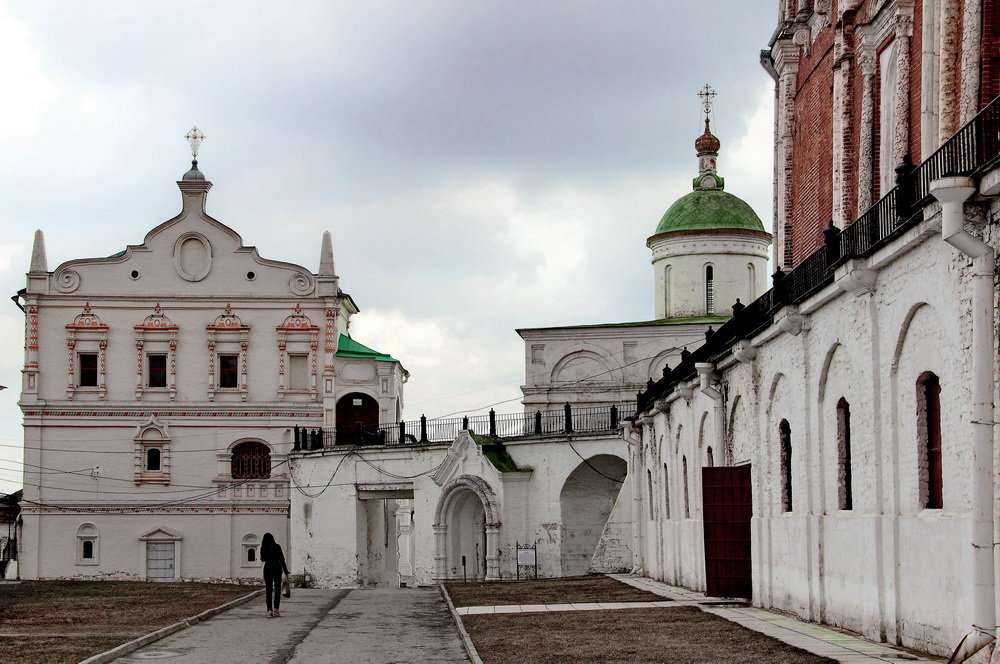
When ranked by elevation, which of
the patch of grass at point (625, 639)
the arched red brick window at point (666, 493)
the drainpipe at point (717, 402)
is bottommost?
the patch of grass at point (625, 639)

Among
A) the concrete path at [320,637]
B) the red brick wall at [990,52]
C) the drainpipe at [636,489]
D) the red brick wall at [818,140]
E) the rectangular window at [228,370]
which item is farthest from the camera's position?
the rectangular window at [228,370]

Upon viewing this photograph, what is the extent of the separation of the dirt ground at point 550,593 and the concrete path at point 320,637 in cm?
91

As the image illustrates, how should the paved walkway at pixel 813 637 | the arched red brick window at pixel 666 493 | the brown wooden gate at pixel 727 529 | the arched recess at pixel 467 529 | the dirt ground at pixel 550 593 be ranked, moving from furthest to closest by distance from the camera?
the arched recess at pixel 467 529 < the arched red brick window at pixel 666 493 < the dirt ground at pixel 550 593 < the brown wooden gate at pixel 727 529 < the paved walkway at pixel 813 637

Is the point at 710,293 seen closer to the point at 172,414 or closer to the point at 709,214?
the point at 709,214

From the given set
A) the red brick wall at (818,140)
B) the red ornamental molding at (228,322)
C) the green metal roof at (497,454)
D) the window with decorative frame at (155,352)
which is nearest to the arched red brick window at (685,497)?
the red brick wall at (818,140)

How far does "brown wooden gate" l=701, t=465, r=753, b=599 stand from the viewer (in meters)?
23.8

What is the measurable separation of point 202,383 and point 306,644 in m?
33.7

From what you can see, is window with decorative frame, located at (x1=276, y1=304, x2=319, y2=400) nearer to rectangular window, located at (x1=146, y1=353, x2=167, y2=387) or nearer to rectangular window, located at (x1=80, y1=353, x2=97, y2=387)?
rectangular window, located at (x1=146, y1=353, x2=167, y2=387)

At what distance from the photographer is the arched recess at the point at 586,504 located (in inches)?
1587

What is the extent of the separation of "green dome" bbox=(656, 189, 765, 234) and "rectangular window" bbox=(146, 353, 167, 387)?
18.2 meters

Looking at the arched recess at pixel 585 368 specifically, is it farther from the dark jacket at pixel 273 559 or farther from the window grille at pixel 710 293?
the dark jacket at pixel 273 559

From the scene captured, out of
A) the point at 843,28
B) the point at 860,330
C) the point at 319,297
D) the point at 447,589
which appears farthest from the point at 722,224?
the point at 860,330

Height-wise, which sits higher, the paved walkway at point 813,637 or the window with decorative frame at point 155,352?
the window with decorative frame at point 155,352

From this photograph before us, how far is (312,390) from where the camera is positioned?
50.5 m
